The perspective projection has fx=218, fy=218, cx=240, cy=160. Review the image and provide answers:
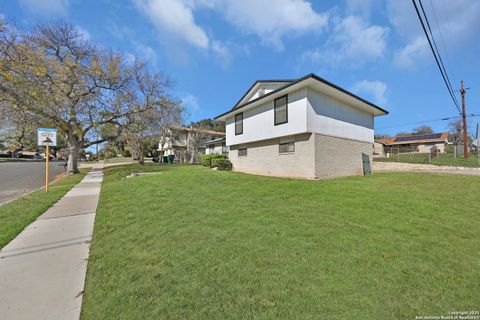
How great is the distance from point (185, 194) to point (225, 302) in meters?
5.28

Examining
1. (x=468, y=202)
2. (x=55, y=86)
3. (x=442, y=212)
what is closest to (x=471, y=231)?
(x=442, y=212)

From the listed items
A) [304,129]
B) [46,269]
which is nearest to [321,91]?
[304,129]

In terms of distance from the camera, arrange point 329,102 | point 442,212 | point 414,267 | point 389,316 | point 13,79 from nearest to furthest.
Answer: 1. point 389,316
2. point 414,267
3. point 442,212
4. point 13,79
5. point 329,102

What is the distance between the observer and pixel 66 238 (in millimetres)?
4004

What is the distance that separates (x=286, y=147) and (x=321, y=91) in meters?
Result: 3.33

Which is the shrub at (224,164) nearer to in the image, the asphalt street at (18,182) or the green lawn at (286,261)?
the asphalt street at (18,182)

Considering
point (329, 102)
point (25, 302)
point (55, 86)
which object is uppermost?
point (55, 86)

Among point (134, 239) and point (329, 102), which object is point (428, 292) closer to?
point (134, 239)

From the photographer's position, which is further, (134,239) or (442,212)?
(442,212)

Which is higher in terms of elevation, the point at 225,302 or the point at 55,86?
the point at 55,86

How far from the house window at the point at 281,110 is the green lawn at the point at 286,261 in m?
6.78

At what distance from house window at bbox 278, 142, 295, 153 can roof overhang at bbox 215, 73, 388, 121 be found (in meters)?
2.65

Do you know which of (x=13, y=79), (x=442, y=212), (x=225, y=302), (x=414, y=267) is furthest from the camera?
(x=13, y=79)

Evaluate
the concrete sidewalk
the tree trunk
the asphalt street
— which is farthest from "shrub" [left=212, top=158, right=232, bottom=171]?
the concrete sidewalk
